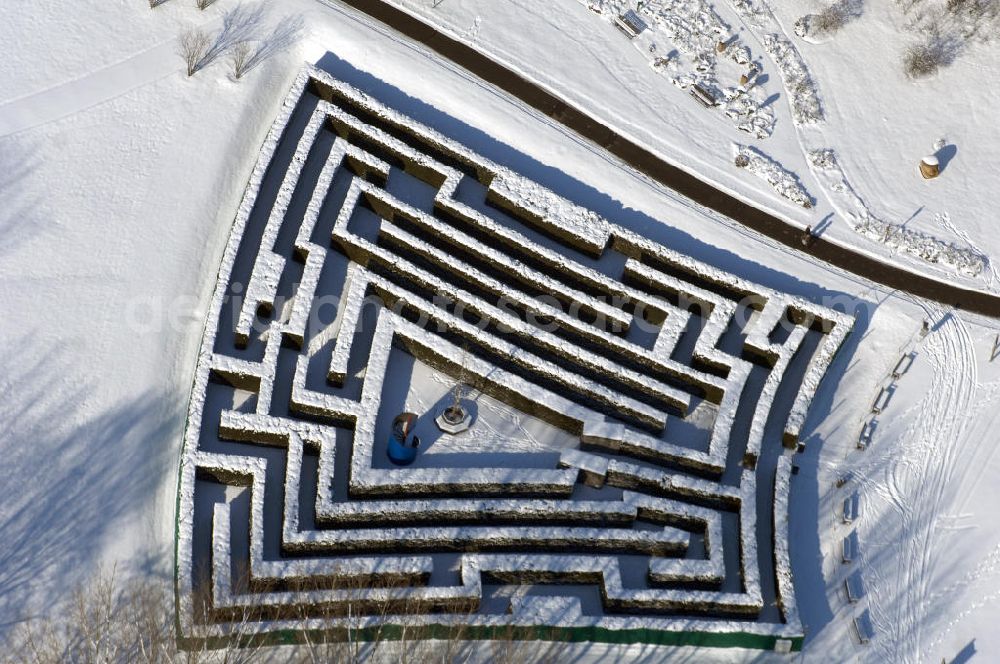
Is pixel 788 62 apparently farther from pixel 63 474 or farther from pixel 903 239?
pixel 63 474

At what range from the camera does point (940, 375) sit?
163 ft

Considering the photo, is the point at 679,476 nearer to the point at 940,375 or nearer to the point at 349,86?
the point at 940,375

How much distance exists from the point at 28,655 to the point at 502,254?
930 inches

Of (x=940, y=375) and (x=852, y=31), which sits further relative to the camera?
(x=852, y=31)

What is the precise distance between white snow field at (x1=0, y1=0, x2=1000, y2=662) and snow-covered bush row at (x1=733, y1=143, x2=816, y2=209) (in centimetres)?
33

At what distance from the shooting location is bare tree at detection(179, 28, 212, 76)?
2112 inches

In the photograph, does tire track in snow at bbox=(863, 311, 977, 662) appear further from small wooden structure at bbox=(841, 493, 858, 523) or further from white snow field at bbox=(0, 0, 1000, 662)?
small wooden structure at bbox=(841, 493, 858, 523)

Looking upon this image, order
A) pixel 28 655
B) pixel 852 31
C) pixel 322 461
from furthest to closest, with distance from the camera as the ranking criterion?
pixel 852 31, pixel 322 461, pixel 28 655

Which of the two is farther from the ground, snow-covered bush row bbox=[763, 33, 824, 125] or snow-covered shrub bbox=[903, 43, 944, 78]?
snow-covered shrub bbox=[903, 43, 944, 78]

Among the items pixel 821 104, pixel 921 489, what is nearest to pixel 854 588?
pixel 921 489

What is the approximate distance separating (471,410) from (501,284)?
18.4ft

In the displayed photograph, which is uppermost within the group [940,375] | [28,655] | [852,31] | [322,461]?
[852,31]

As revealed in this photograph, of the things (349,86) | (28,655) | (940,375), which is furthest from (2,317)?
(940,375)

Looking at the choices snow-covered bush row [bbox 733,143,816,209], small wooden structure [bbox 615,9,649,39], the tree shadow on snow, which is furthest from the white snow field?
small wooden structure [bbox 615,9,649,39]
